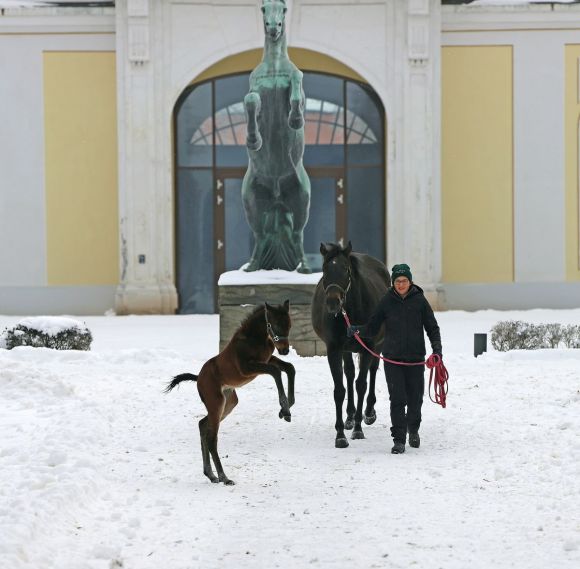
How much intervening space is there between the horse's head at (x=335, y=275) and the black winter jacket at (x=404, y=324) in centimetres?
33

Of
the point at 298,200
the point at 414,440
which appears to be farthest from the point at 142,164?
the point at 414,440

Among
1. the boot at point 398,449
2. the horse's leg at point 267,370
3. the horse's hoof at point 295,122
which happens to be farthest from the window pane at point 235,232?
the horse's leg at point 267,370

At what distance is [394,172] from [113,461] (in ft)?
59.2

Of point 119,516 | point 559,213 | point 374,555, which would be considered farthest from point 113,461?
point 559,213

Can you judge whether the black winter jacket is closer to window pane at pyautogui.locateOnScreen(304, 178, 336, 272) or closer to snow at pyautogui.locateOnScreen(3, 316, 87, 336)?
snow at pyautogui.locateOnScreen(3, 316, 87, 336)

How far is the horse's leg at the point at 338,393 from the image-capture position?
8.71m

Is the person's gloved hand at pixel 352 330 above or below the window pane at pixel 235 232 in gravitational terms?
below

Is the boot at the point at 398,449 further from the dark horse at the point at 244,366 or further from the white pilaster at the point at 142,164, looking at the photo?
the white pilaster at the point at 142,164

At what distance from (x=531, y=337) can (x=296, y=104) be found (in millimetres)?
4780

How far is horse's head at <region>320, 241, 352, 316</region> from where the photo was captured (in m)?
8.57

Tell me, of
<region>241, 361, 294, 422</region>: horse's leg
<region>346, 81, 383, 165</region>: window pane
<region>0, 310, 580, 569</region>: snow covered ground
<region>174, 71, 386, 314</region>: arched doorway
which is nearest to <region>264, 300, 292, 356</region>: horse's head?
<region>241, 361, 294, 422</region>: horse's leg

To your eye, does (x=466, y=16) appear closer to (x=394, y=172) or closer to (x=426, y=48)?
(x=426, y=48)

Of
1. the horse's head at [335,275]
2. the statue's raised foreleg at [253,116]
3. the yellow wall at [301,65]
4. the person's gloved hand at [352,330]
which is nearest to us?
the horse's head at [335,275]

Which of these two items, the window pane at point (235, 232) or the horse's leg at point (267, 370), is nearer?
the horse's leg at point (267, 370)
